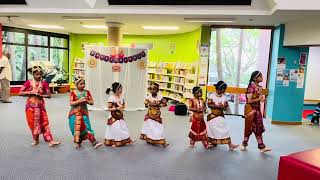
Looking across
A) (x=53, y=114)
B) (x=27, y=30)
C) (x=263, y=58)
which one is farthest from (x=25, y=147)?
(x=27, y=30)

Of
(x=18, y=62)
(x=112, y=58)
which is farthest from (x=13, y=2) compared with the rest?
(x=18, y=62)

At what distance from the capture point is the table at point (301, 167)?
228 cm

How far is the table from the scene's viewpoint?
228cm

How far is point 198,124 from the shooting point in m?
5.32

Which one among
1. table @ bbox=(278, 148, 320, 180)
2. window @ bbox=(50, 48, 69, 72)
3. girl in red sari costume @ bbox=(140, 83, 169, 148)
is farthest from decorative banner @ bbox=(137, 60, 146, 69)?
table @ bbox=(278, 148, 320, 180)

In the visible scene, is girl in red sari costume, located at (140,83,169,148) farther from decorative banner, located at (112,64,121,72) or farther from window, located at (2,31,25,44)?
window, located at (2,31,25,44)

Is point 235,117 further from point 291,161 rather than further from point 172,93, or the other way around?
point 291,161

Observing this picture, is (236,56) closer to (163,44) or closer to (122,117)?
(163,44)

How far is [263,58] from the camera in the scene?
891 cm

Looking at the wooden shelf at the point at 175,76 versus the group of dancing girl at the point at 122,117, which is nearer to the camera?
the group of dancing girl at the point at 122,117

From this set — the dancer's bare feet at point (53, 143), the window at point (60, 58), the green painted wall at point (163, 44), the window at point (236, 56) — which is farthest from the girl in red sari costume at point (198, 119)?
the window at point (60, 58)

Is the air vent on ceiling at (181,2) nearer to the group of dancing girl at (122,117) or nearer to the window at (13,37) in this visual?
the group of dancing girl at (122,117)

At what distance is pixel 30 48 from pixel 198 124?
31.7 ft

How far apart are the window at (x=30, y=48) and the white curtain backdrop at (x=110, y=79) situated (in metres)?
4.67
